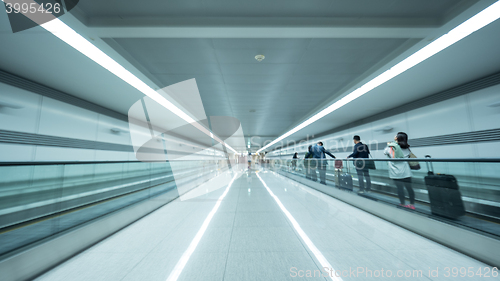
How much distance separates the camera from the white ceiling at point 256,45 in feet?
11.2

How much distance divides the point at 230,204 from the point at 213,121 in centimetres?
768

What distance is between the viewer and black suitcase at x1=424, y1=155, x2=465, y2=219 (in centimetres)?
298

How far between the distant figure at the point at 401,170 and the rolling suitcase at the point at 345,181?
63.9 inches

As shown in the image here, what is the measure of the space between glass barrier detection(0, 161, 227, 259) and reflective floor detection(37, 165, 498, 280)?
0.51 metres

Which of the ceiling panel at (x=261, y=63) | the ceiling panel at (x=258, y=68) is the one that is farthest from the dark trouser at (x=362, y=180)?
the ceiling panel at (x=258, y=68)

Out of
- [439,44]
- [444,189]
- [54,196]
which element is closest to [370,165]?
[444,189]

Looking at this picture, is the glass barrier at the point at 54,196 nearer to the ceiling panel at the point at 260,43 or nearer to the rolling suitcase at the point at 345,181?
the ceiling panel at the point at 260,43

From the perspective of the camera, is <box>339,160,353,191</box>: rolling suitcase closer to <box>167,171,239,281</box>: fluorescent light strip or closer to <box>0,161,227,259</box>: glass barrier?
<box>167,171,239,281</box>: fluorescent light strip

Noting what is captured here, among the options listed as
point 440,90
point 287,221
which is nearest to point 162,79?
point 287,221

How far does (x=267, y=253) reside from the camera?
2.70 metres

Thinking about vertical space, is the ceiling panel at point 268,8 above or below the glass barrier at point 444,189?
above

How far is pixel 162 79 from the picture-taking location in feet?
20.3

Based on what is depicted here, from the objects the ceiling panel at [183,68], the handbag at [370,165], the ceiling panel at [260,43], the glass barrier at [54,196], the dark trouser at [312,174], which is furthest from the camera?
the dark trouser at [312,174]

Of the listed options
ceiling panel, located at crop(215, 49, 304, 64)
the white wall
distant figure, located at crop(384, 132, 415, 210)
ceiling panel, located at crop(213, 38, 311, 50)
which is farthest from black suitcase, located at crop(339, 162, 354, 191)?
the white wall
